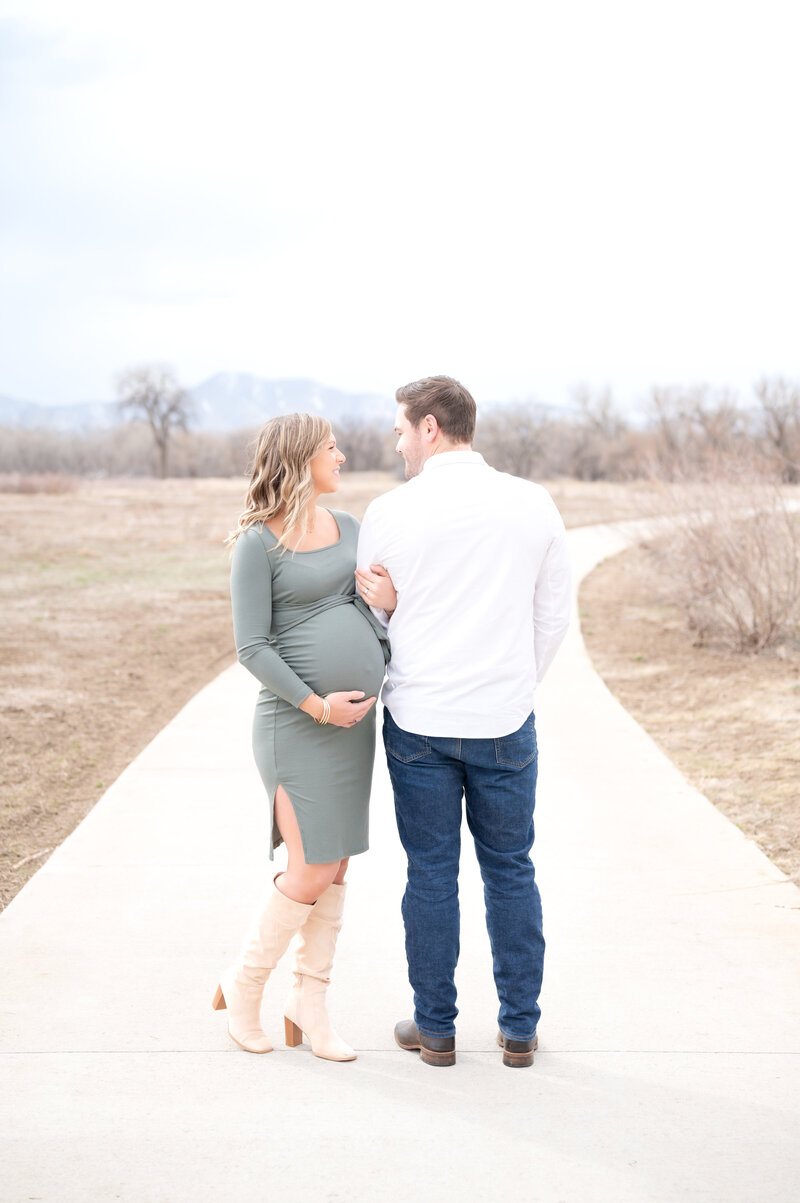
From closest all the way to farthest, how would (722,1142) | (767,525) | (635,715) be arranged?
(722,1142)
(635,715)
(767,525)

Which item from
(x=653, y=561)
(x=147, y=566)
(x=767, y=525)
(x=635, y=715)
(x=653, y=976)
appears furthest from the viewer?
(x=147, y=566)

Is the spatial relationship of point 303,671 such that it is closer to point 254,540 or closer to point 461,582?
point 254,540

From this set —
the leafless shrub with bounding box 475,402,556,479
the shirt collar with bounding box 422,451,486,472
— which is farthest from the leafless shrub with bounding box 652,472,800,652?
the leafless shrub with bounding box 475,402,556,479

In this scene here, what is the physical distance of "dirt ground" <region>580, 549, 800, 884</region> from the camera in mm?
5684

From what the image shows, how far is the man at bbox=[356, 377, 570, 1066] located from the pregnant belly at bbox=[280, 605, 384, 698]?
A: 0.09m

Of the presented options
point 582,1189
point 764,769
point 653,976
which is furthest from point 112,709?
point 582,1189

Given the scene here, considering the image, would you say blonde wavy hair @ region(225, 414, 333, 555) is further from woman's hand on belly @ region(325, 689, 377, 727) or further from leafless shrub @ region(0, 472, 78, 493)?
leafless shrub @ region(0, 472, 78, 493)

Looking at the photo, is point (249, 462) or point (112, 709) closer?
point (249, 462)

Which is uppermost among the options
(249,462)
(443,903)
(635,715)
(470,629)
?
(249,462)

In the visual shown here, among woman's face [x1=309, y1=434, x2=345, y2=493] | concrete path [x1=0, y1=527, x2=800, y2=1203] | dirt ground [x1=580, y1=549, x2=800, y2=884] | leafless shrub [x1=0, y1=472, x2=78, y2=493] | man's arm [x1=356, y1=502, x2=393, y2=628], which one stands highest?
woman's face [x1=309, y1=434, x2=345, y2=493]

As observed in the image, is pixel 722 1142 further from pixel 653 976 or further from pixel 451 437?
pixel 451 437

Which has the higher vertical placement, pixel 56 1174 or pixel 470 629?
pixel 470 629

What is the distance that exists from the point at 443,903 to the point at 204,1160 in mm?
891

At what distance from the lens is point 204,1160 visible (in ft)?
8.23
